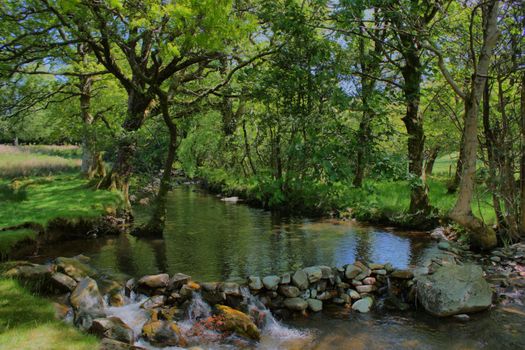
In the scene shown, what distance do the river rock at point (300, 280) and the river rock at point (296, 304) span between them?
341 millimetres

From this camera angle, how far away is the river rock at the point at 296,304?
8.04 m

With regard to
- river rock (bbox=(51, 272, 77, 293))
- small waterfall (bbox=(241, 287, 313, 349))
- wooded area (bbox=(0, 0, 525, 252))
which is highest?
wooded area (bbox=(0, 0, 525, 252))

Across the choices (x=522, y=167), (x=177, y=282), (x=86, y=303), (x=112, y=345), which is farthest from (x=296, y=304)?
(x=522, y=167)

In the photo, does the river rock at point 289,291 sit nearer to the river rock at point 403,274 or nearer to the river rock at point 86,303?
the river rock at point 403,274

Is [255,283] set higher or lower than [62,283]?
lower

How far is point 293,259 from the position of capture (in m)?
10.9

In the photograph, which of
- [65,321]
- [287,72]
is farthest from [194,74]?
[65,321]

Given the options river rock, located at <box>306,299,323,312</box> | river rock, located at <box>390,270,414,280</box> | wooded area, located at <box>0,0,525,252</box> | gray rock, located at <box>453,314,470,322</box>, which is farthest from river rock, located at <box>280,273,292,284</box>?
gray rock, located at <box>453,314,470,322</box>

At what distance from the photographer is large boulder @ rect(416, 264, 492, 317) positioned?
25.5 feet

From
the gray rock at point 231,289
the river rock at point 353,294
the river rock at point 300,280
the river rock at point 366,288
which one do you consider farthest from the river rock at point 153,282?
the river rock at point 366,288

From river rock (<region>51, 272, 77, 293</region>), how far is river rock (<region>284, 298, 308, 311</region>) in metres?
4.11

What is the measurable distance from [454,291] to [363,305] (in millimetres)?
1747

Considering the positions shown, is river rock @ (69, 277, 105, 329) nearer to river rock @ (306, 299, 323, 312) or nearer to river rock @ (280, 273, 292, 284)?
river rock @ (280, 273, 292, 284)

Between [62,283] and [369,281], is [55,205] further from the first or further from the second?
[369,281]
